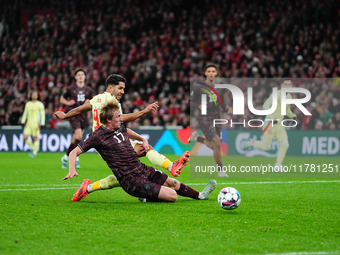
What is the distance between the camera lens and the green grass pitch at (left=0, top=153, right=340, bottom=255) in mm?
5480

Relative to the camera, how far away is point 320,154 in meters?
20.3

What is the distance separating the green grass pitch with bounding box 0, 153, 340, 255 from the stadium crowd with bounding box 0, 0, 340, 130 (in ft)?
34.7

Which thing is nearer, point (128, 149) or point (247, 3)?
point (128, 149)

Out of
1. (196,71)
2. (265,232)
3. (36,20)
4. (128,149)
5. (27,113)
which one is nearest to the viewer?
(265,232)

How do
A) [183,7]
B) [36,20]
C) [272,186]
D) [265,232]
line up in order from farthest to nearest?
1. [36,20]
2. [183,7]
3. [272,186]
4. [265,232]

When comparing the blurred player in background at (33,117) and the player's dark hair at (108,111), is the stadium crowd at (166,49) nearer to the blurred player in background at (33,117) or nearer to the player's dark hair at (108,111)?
the blurred player in background at (33,117)

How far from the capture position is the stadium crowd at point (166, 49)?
23.6 m

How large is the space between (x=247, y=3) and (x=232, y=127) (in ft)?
29.5

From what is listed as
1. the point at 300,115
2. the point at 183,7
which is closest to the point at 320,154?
the point at 300,115

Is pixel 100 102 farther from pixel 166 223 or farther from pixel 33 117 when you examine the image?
pixel 33 117

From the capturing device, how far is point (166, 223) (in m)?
6.79

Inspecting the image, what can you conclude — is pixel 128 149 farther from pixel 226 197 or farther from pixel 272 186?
pixel 272 186

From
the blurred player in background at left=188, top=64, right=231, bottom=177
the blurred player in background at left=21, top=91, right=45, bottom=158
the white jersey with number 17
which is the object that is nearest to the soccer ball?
the white jersey with number 17

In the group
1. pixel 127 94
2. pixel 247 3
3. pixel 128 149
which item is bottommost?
pixel 128 149
